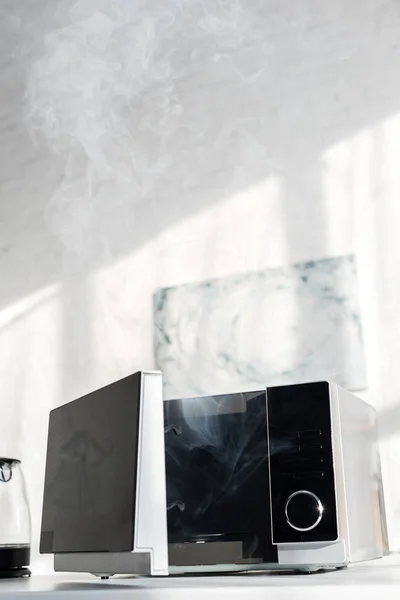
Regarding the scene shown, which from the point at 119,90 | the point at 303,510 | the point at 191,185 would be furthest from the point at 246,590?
the point at 119,90

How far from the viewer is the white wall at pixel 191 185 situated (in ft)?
5.53

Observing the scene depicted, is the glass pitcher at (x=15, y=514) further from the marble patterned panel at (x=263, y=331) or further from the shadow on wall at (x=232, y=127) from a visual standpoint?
the shadow on wall at (x=232, y=127)

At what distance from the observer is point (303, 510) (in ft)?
3.81

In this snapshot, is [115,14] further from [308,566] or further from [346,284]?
[308,566]

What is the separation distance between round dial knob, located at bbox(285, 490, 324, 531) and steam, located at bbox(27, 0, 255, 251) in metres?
0.95

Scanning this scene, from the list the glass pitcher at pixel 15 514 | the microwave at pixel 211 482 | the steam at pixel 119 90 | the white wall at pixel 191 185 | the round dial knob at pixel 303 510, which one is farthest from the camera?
the steam at pixel 119 90

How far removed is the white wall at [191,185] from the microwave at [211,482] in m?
0.37

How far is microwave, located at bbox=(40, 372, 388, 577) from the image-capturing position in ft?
3.37

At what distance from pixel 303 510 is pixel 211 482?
0.19 meters

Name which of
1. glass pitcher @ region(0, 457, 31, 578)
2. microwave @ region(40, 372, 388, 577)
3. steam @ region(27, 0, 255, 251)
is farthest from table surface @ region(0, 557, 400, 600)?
steam @ region(27, 0, 255, 251)

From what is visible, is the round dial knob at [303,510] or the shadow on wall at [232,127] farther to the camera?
the shadow on wall at [232,127]

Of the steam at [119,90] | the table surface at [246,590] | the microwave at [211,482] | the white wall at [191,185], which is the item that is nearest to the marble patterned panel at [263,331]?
the white wall at [191,185]

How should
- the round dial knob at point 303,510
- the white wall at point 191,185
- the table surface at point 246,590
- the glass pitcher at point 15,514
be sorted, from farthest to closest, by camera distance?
the white wall at point 191,185 < the glass pitcher at point 15,514 < the round dial knob at point 303,510 < the table surface at point 246,590

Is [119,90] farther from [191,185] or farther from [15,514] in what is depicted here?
[15,514]
